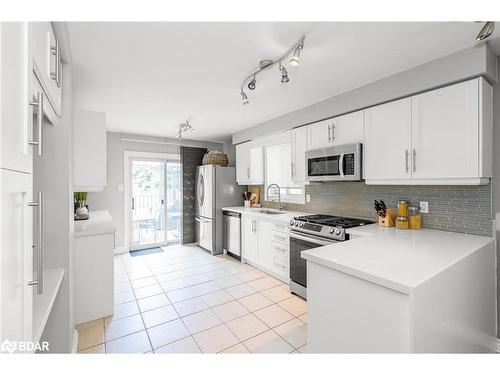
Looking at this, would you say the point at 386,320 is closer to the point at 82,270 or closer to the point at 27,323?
the point at 27,323

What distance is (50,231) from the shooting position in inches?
63.1

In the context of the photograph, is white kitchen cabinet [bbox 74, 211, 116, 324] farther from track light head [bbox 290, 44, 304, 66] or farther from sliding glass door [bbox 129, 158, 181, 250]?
sliding glass door [bbox 129, 158, 181, 250]

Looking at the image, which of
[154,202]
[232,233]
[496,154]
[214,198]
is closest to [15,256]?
[496,154]

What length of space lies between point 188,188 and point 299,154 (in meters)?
2.87

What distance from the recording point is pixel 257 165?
14.3 ft

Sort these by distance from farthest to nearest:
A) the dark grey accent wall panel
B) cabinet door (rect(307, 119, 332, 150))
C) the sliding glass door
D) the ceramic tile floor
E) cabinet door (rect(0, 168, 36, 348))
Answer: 1. the dark grey accent wall panel
2. the sliding glass door
3. cabinet door (rect(307, 119, 332, 150))
4. the ceramic tile floor
5. cabinet door (rect(0, 168, 36, 348))

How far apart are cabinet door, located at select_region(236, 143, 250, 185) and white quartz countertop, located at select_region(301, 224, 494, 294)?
268cm

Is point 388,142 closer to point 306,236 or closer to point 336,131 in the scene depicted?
point 336,131

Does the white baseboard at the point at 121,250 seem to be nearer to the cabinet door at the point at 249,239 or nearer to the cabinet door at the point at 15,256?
the cabinet door at the point at 249,239

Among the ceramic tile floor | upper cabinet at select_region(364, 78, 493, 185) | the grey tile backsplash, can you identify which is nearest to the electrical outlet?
the grey tile backsplash

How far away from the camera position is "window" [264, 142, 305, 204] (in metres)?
3.92
